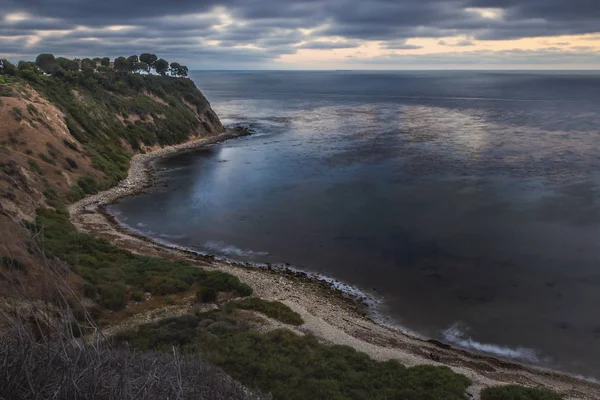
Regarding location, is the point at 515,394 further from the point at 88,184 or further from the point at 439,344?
the point at 88,184

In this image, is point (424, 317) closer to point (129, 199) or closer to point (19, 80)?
A: point (129, 199)

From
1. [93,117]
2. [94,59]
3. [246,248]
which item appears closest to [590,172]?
[246,248]

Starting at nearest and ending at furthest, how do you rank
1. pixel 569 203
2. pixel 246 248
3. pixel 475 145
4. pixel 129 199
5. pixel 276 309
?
pixel 276 309 < pixel 246 248 < pixel 569 203 < pixel 129 199 < pixel 475 145

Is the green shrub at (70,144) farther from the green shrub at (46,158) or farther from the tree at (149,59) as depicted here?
the tree at (149,59)

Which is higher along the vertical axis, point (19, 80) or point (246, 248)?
point (19, 80)

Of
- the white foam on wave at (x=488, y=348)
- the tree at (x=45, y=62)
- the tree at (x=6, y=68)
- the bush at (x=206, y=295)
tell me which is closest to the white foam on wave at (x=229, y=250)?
the bush at (x=206, y=295)

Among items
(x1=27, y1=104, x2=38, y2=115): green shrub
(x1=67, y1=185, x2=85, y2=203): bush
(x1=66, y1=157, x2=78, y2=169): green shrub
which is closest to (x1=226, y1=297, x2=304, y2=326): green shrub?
(x1=67, y1=185, x2=85, y2=203): bush

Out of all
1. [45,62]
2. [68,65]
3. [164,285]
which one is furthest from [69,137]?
[68,65]
